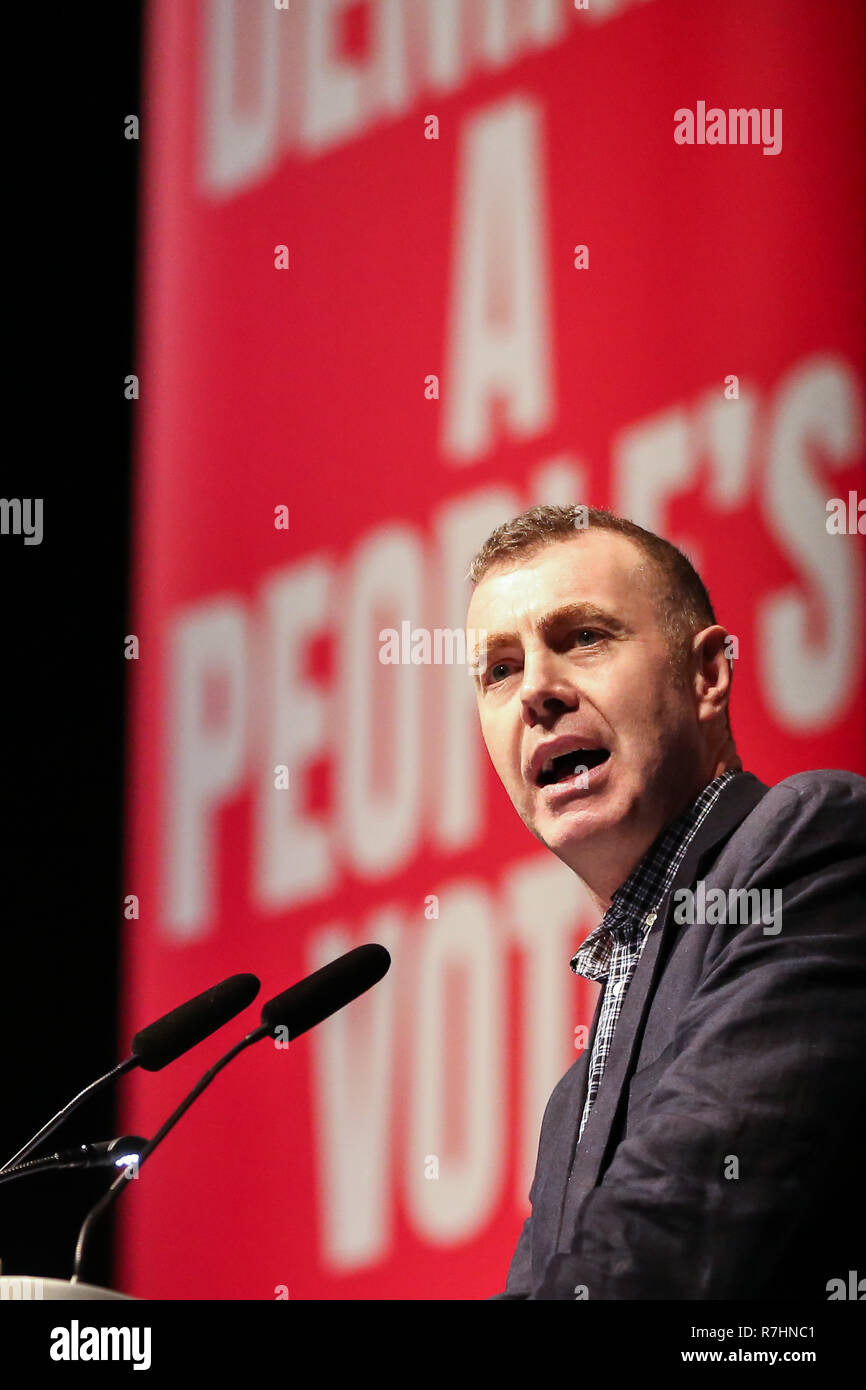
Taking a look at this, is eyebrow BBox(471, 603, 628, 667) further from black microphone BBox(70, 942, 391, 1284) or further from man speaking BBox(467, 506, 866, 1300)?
black microphone BBox(70, 942, 391, 1284)

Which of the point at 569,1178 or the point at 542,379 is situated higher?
the point at 542,379

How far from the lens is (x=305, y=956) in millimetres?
2906

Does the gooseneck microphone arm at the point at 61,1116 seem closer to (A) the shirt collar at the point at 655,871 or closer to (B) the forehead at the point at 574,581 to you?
(A) the shirt collar at the point at 655,871

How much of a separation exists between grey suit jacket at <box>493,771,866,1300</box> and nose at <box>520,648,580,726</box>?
41 centimetres

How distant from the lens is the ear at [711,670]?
7.55 feet

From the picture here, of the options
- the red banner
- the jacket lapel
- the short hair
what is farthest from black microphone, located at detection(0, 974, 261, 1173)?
the red banner

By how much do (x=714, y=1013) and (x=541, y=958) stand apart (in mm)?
1181

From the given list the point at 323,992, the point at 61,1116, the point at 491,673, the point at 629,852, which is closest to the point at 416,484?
the point at 491,673

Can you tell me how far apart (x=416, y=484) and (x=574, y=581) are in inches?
34.2

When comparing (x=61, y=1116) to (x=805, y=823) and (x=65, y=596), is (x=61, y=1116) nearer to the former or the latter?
(x=805, y=823)

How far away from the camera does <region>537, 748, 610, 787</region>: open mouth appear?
7.18 ft

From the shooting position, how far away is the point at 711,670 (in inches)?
92.4
